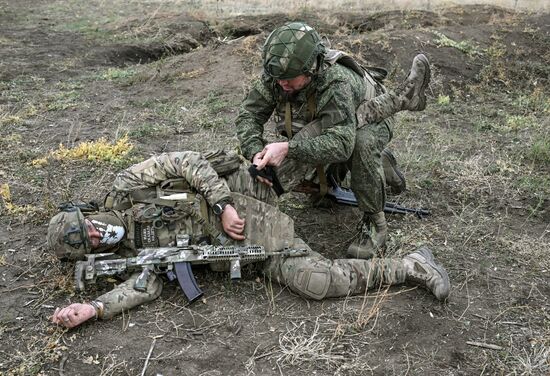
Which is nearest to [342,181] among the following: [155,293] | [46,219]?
[155,293]

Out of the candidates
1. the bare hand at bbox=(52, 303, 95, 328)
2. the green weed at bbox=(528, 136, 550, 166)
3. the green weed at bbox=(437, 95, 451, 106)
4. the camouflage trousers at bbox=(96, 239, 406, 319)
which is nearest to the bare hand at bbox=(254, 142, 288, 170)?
the camouflage trousers at bbox=(96, 239, 406, 319)

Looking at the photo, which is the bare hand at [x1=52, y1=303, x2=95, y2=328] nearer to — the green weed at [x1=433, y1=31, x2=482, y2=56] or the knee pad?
the knee pad

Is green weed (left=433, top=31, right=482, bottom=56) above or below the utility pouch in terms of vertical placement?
above

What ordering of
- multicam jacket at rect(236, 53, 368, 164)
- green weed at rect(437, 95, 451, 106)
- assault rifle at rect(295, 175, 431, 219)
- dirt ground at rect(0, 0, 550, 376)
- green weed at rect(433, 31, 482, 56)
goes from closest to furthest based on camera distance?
dirt ground at rect(0, 0, 550, 376)
multicam jacket at rect(236, 53, 368, 164)
assault rifle at rect(295, 175, 431, 219)
green weed at rect(437, 95, 451, 106)
green weed at rect(433, 31, 482, 56)

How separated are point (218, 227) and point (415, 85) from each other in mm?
1975

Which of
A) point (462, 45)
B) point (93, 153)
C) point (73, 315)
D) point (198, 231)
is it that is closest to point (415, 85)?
point (198, 231)

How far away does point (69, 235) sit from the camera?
3.56m

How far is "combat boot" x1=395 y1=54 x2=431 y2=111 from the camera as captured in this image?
14.6ft

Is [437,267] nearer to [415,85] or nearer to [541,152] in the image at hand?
[415,85]

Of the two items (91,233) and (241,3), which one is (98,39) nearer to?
(241,3)

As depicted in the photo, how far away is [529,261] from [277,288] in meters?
1.87

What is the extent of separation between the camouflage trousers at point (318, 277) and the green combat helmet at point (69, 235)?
354mm

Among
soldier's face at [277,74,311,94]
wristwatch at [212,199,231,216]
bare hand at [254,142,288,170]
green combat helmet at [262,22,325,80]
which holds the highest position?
green combat helmet at [262,22,325,80]

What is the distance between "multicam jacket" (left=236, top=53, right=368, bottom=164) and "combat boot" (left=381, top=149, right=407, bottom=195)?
0.79m
